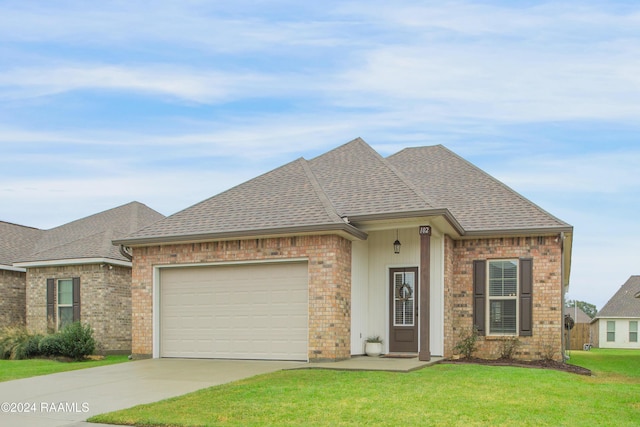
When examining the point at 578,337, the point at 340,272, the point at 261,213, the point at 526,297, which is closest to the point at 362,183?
the point at 261,213

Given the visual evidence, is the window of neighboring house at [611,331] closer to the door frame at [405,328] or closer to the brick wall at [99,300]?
the door frame at [405,328]

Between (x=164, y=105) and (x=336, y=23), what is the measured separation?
501cm

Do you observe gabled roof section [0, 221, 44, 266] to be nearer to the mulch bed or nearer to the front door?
the front door

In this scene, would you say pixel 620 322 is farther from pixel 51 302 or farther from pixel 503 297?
pixel 51 302

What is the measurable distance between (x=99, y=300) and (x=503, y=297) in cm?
1182

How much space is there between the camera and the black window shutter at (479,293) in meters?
17.0

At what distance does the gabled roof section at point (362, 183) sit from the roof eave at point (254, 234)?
2.57ft

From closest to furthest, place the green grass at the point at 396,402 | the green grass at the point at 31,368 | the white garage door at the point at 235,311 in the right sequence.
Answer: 1. the green grass at the point at 396,402
2. the green grass at the point at 31,368
3. the white garage door at the point at 235,311

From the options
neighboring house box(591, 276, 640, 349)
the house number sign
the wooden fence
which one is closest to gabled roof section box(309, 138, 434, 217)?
the house number sign

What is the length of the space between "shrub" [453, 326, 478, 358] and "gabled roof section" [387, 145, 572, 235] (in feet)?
8.23

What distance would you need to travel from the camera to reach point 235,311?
51.9ft

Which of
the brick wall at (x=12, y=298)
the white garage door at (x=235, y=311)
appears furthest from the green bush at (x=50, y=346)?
the brick wall at (x=12, y=298)

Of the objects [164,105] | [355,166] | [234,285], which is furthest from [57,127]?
[355,166]

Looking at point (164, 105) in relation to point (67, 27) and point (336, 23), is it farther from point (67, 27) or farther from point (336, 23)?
point (336, 23)
